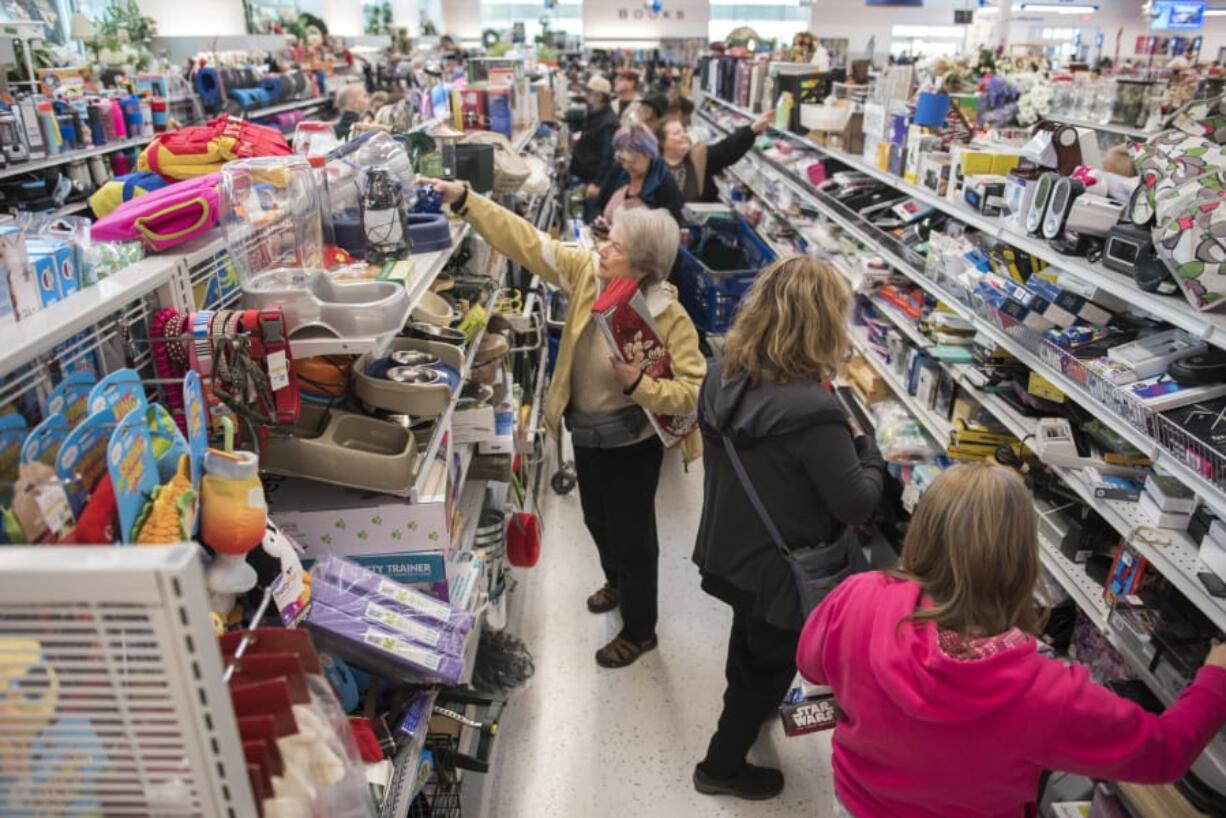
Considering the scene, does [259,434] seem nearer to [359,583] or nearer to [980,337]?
[359,583]

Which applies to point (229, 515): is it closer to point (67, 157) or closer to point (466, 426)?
point (466, 426)

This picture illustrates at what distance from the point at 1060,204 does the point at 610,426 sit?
1.55m

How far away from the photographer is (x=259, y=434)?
1627 millimetres

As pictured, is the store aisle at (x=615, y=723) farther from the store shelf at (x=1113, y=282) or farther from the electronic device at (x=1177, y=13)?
the electronic device at (x=1177, y=13)

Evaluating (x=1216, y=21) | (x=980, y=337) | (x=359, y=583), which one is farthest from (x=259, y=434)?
(x=1216, y=21)

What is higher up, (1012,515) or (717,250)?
(1012,515)

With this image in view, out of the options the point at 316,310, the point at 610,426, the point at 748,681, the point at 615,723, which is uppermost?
the point at 316,310

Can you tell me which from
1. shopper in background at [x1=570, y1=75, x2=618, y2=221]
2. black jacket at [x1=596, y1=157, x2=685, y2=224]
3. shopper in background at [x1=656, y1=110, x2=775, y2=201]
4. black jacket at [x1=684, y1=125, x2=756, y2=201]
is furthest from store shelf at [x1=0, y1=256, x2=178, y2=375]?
shopper in background at [x1=570, y1=75, x2=618, y2=221]

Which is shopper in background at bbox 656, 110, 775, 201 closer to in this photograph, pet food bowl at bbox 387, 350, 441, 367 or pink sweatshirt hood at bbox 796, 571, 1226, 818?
pet food bowl at bbox 387, 350, 441, 367

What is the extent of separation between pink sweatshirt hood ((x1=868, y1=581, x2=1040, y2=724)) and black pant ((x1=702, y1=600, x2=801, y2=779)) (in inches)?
33.7

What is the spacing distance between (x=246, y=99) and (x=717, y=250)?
500cm

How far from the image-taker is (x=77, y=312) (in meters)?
1.19

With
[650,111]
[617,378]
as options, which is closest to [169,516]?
[617,378]

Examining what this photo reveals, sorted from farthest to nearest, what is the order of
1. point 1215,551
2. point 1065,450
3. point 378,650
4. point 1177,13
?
point 1177,13
point 1065,450
point 1215,551
point 378,650
